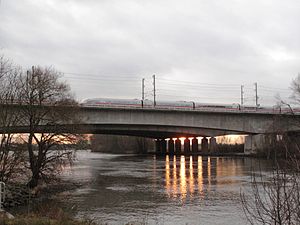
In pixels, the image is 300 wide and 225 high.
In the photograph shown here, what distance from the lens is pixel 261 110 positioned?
6931 cm

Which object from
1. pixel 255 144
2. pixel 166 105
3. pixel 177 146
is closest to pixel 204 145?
pixel 177 146

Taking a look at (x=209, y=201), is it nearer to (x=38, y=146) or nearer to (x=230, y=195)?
(x=230, y=195)

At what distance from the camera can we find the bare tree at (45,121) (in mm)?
30333

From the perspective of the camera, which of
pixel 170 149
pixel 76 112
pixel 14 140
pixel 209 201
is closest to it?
pixel 209 201

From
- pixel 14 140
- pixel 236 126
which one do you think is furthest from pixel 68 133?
pixel 236 126

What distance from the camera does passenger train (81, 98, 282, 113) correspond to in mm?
57719

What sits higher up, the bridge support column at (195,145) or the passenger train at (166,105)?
the passenger train at (166,105)

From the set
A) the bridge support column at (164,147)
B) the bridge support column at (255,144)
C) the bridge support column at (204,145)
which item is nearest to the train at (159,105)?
the bridge support column at (255,144)

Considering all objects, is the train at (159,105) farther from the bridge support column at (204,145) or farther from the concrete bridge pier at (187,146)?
the concrete bridge pier at (187,146)

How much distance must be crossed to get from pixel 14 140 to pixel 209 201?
1475 centimetres

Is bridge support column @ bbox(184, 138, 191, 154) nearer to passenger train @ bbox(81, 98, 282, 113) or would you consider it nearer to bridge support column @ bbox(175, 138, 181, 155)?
bridge support column @ bbox(175, 138, 181, 155)

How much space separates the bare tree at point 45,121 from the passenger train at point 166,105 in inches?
867

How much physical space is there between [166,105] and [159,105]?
1.30m

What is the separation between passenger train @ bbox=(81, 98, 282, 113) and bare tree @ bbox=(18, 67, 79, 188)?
72.2 ft
